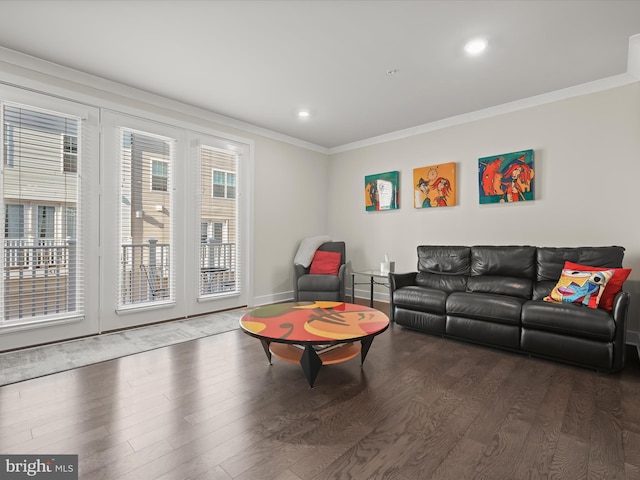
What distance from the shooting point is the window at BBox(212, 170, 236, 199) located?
4676mm

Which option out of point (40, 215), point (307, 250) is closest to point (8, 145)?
point (40, 215)

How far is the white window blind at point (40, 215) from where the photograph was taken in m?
3.09

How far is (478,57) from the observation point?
307 centimetres

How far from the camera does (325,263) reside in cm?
523

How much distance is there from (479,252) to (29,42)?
500 cm

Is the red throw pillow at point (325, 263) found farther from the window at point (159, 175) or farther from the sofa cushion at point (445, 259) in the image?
the window at point (159, 175)

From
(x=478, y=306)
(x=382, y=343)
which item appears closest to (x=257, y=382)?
(x=382, y=343)

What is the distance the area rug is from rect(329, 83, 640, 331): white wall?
3.01 metres

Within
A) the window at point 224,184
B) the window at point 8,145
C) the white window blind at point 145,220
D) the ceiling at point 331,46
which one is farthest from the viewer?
the window at point 224,184

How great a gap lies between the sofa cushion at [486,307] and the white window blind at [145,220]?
11.2 ft

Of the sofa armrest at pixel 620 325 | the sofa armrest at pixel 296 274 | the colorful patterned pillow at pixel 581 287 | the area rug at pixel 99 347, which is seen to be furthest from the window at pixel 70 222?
the sofa armrest at pixel 620 325

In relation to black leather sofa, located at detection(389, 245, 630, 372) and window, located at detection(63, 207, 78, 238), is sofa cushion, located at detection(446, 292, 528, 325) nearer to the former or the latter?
black leather sofa, located at detection(389, 245, 630, 372)

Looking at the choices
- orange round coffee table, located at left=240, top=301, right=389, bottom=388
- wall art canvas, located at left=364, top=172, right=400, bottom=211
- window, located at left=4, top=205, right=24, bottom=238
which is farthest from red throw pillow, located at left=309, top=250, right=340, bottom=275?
window, located at left=4, top=205, right=24, bottom=238

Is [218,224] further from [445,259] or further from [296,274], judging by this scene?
[445,259]
